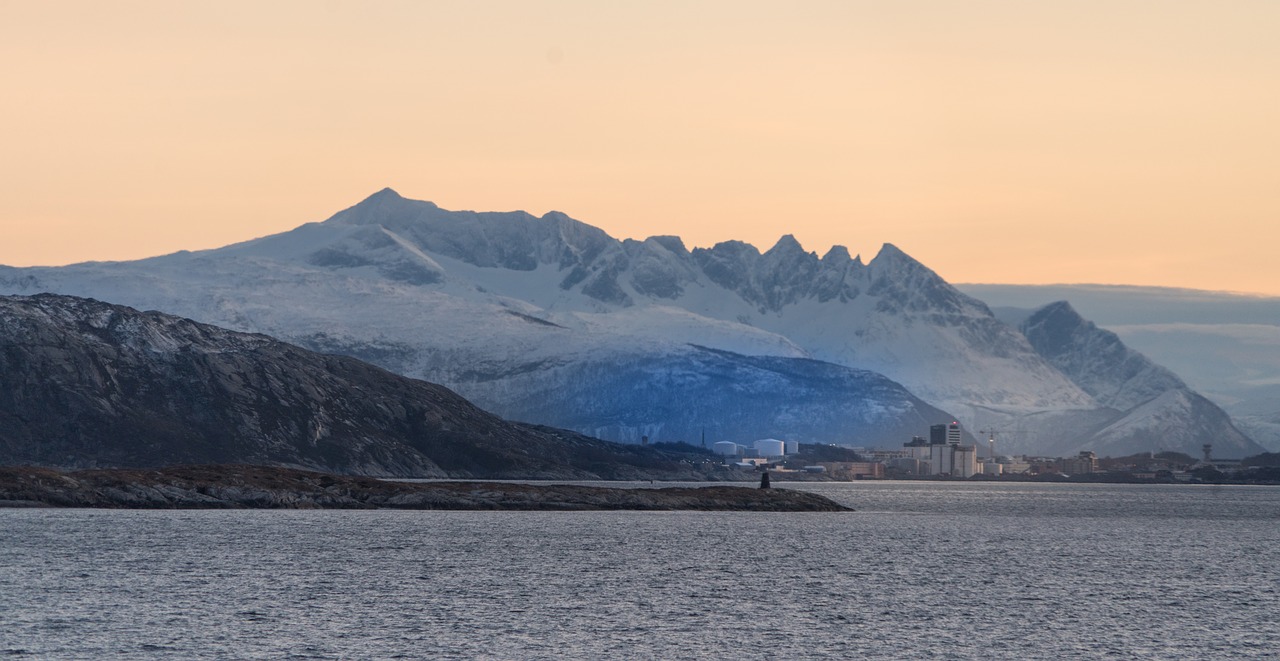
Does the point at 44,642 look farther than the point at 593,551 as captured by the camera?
No

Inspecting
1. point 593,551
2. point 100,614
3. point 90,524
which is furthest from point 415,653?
point 90,524

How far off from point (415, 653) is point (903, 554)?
91.7 metres

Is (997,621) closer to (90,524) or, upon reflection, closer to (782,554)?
(782,554)

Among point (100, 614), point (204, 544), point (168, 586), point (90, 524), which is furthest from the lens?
point (90, 524)

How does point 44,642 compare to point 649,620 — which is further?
point 649,620

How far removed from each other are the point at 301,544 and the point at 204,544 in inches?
359

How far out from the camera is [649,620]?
113 m

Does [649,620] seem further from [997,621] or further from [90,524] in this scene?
[90,524]

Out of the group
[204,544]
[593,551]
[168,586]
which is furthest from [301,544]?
[168,586]

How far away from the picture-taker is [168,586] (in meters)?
128

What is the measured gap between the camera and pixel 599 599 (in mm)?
125375

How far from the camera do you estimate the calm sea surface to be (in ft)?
330

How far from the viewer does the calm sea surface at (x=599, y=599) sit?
101 metres

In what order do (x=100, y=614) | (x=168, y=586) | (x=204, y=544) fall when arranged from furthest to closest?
(x=204, y=544) → (x=168, y=586) → (x=100, y=614)
